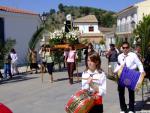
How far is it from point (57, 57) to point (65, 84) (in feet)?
34.2

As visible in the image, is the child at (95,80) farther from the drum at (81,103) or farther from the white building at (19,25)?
the white building at (19,25)

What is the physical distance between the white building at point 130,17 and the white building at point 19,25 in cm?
2036

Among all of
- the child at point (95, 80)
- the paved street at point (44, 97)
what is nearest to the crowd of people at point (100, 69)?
the child at point (95, 80)

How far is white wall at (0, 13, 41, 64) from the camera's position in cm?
3772

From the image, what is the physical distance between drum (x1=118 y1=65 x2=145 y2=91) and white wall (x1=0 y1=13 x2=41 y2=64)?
27.1 metres

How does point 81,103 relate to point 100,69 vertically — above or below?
below

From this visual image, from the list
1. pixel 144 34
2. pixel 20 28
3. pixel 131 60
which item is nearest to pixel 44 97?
pixel 144 34

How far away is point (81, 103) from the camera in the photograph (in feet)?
23.0

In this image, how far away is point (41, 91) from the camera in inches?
695

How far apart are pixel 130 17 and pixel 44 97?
186 feet

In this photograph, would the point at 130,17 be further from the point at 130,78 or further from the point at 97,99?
the point at 97,99

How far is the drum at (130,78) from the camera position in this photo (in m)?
10.7

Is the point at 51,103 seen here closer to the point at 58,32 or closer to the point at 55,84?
the point at 55,84

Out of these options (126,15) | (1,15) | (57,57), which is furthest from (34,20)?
(126,15)
